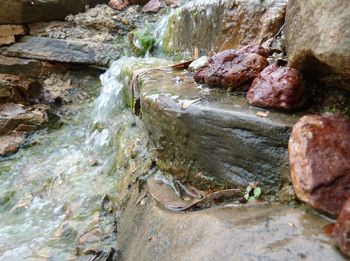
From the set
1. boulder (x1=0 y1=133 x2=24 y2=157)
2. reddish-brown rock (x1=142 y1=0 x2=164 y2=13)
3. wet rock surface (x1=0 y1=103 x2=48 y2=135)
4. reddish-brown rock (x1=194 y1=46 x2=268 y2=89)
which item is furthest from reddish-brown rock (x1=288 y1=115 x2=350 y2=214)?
reddish-brown rock (x1=142 y1=0 x2=164 y2=13)

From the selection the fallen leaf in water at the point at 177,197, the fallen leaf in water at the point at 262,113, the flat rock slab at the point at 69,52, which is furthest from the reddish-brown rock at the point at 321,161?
the flat rock slab at the point at 69,52

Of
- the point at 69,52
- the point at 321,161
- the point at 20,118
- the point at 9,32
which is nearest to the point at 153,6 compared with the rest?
the point at 69,52

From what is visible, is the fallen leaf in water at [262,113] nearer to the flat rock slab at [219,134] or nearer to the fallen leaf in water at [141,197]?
the flat rock slab at [219,134]

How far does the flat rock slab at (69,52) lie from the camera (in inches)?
200

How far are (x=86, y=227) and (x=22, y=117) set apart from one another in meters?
2.49

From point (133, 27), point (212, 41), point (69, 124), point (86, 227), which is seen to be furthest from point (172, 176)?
point (133, 27)

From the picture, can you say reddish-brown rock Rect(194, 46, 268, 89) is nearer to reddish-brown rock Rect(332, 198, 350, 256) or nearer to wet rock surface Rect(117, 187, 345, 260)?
wet rock surface Rect(117, 187, 345, 260)

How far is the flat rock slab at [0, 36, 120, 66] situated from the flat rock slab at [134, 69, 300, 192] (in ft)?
9.80

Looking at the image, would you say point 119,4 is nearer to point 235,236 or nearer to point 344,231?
point 235,236

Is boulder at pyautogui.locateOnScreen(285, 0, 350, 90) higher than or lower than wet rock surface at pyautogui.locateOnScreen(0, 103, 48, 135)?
higher

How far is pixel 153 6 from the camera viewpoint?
5629mm

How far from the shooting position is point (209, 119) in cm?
177

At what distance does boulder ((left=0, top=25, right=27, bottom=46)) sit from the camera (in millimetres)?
5180

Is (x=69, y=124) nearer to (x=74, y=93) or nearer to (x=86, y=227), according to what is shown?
(x=74, y=93)
